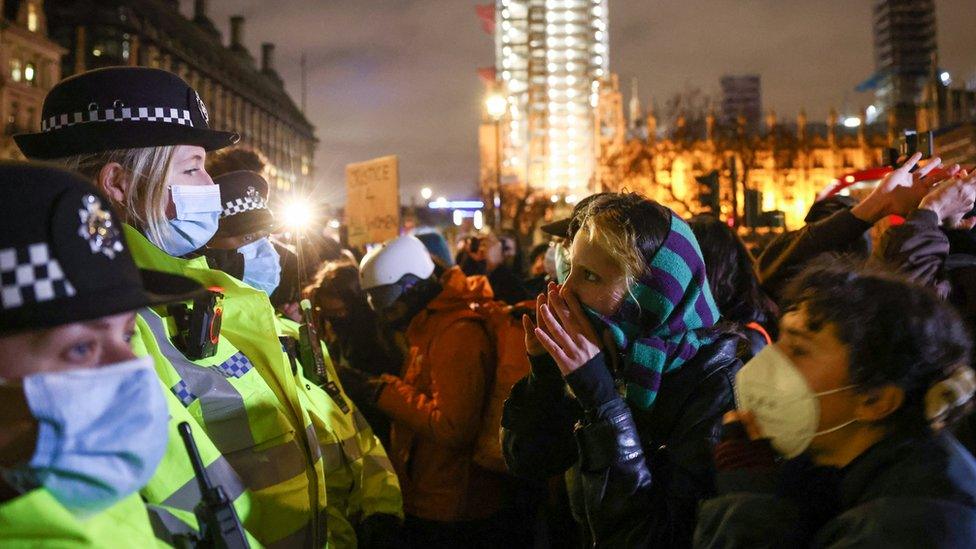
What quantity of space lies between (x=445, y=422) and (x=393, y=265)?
1162 millimetres

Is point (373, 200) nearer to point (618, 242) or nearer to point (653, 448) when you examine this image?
point (618, 242)

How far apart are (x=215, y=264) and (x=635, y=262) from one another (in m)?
1.86

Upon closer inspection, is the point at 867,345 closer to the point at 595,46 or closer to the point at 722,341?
the point at 722,341

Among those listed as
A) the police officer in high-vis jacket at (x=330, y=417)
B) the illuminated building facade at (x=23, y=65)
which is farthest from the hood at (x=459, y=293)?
the illuminated building facade at (x=23, y=65)

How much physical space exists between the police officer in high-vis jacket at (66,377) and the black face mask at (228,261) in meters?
1.95

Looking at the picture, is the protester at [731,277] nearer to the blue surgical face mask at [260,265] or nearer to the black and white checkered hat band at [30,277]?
the blue surgical face mask at [260,265]

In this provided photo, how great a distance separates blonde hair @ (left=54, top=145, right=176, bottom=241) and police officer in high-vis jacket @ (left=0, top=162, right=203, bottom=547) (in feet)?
3.19

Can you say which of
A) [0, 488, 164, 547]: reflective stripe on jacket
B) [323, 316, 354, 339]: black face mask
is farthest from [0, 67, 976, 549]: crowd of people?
[323, 316, 354, 339]: black face mask

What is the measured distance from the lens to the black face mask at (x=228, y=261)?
3.33 m

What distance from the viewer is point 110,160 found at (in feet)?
7.58

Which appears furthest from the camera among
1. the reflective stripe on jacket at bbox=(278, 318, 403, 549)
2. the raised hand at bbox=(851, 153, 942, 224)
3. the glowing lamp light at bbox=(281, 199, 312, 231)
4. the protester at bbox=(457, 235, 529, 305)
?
the protester at bbox=(457, 235, 529, 305)

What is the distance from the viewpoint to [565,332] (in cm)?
247

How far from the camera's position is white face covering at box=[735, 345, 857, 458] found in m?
1.87

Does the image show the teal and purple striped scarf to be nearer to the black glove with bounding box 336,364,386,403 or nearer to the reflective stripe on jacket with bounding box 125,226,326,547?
the reflective stripe on jacket with bounding box 125,226,326,547
